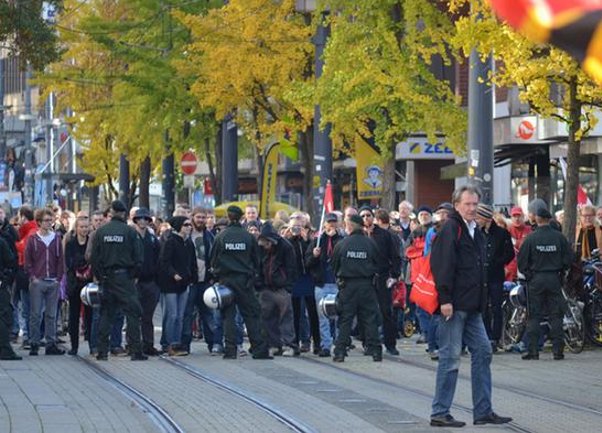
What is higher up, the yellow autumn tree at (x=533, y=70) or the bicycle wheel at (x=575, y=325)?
the yellow autumn tree at (x=533, y=70)

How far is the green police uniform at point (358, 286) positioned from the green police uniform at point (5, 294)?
3640 millimetres

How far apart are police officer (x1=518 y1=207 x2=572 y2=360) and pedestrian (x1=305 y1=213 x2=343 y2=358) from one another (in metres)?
2.43

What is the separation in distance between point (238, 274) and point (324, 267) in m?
1.24

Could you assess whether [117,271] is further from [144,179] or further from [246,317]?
[144,179]

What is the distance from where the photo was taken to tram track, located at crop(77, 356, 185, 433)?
11.0m

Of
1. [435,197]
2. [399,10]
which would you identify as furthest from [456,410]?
[435,197]

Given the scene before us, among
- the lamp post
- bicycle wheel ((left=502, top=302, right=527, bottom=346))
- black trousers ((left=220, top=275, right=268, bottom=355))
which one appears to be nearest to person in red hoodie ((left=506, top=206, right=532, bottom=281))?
bicycle wheel ((left=502, top=302, right=527, bottom=346))

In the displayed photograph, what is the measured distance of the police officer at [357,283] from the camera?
18016mm

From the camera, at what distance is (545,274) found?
18.4 meters

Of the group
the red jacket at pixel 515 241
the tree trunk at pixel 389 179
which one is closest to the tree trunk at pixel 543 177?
the tree trunk at pixel 389 179

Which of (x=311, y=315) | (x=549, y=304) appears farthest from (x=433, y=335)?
(x=311, y=315)

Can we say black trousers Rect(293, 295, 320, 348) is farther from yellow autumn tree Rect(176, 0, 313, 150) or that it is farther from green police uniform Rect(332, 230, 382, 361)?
yellow autumn tree Rect(176, 0, 313, 150)

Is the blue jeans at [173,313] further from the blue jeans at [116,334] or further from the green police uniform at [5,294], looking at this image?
the green police uniform at [5,294]

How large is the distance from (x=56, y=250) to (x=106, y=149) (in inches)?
1577
